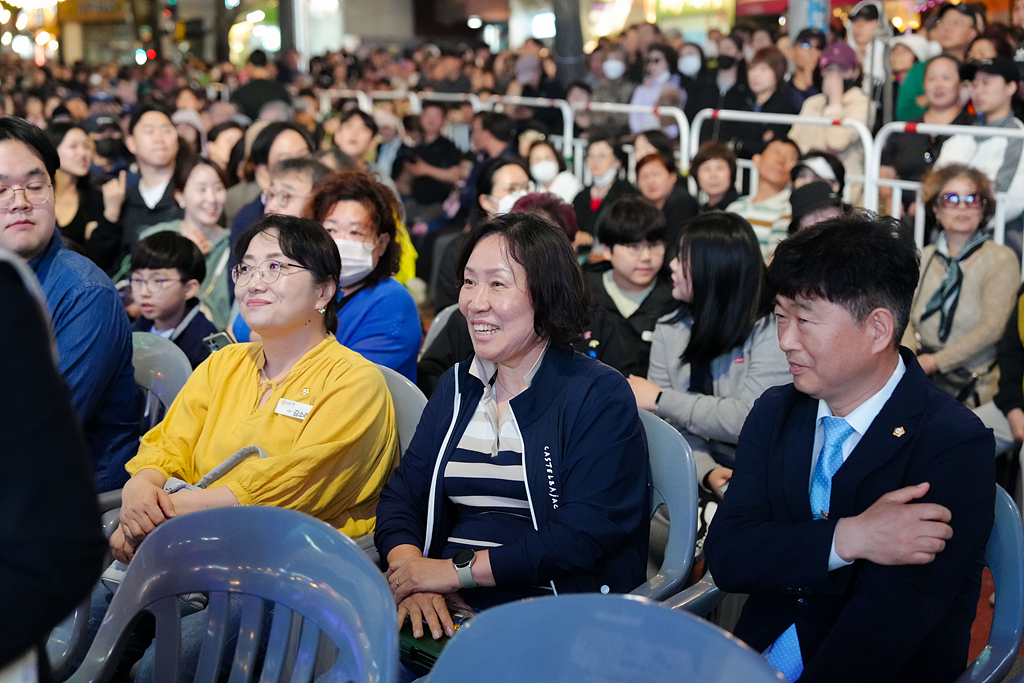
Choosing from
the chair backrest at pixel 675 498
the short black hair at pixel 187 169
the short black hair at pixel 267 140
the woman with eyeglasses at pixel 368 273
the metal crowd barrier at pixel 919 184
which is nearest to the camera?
the chair backrest at pixel 675 498

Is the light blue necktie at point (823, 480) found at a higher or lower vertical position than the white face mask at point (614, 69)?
lower

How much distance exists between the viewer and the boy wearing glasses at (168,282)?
10.9ft

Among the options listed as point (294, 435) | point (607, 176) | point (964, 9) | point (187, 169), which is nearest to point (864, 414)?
point (294, 435)

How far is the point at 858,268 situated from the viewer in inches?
66.7

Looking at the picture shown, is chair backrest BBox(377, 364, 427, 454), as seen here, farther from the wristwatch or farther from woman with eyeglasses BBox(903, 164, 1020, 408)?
woman with eyeglasses BBox(903, 164, 1020, 408)

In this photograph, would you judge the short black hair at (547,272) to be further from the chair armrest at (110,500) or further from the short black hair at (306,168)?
the short black hair at (306,168)

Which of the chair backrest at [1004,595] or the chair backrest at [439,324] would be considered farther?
the chair backrest at [439,324]

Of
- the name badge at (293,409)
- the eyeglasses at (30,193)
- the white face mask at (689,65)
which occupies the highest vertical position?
the white face mask at (689,65)

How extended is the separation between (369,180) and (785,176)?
2.78 meters

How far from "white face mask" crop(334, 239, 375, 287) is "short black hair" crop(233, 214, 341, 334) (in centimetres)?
53

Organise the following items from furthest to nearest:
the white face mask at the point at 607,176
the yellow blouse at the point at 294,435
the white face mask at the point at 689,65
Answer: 1. the white face mask at the point at 689,65
2. the white face mask at the point at 607,176
3. the yellow blouse at the point at 294,435

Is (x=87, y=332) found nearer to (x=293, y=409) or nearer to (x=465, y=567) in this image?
(x=293, y=409)

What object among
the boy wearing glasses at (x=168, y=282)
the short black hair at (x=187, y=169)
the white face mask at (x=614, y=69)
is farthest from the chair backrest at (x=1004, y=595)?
the white face mask at (x=614, y=69)

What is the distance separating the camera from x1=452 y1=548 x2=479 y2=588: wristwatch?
75.5 inches
